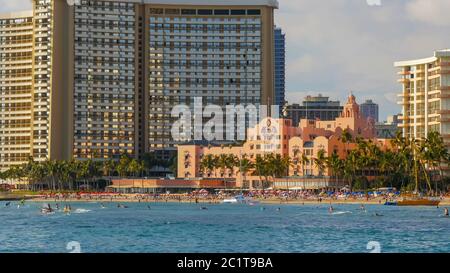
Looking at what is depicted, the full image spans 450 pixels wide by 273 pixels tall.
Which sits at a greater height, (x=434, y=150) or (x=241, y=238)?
(x=434, y=150)

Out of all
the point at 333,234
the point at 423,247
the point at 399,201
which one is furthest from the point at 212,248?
the point at 399,201

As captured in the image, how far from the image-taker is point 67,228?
3989 inches

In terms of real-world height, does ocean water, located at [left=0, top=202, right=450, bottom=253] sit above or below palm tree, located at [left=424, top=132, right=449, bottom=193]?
below

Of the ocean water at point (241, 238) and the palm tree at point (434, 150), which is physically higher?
the palm tree at point (434, 150)

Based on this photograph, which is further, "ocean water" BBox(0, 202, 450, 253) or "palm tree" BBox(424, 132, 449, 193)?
"palm tree" BBox(424, 132, 449, 193)

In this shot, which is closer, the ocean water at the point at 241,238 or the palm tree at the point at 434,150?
the ocean water at the point at 241,238

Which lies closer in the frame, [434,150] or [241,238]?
[241,238]
